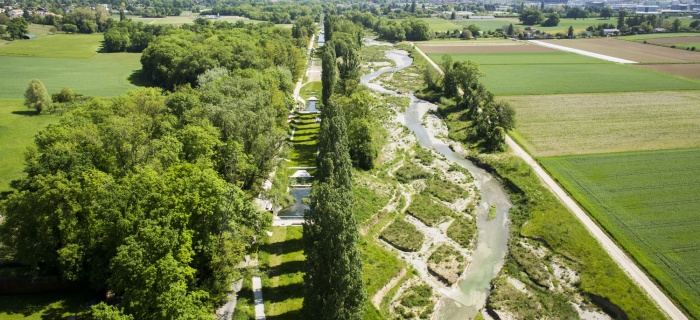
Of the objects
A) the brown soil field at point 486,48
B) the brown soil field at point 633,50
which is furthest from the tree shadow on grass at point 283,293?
the brown soil field at point 633,50

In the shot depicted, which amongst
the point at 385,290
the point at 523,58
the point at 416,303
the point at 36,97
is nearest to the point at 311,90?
the point at 36,97

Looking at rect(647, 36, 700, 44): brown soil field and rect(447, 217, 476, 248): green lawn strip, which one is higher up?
rect(647, 36, 700, 44): brown soil field

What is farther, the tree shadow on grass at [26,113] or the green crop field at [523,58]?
the green crop field at [523,58]

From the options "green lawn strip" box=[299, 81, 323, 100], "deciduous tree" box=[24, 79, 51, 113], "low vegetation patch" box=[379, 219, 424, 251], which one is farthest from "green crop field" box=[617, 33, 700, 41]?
"deciduous tree" box=[24, 79, 51, 113]

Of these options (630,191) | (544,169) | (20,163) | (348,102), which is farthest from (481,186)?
(20,163)

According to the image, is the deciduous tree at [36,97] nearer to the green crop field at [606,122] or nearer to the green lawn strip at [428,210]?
the green lawn strip at [428,210]

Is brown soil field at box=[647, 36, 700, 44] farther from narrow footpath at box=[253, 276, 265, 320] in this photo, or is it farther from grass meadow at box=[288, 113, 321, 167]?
narrow footpath at box=[253, 276, 265, 320]

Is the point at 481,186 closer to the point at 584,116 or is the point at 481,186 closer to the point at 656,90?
the point at 584,116
